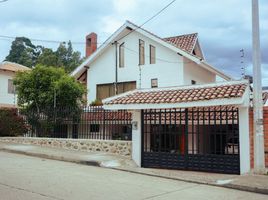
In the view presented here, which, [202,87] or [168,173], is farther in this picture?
[202,87]

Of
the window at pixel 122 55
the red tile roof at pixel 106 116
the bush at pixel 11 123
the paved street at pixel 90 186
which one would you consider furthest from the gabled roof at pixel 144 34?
the paved street at pixel 90 186

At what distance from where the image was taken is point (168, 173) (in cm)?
1116

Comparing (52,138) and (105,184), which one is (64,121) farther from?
(105,184)

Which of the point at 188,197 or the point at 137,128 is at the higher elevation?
the point at 137,128

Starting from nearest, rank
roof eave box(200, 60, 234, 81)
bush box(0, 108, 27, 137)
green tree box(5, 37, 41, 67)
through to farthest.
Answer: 1. bush box(0, 108, 27, 137)
2. roof eave box(200, 60, 234, 81)
3. green tree box(5, 37, 41, 67)

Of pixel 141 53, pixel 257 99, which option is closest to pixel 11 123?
pixel 141 53

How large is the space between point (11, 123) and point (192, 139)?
35.6 ft

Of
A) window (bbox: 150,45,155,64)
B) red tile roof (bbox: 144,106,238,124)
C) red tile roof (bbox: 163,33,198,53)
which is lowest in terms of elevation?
red tile roof (bbox: 144,106,238,124)

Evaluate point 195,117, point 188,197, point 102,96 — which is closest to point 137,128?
point 195,117

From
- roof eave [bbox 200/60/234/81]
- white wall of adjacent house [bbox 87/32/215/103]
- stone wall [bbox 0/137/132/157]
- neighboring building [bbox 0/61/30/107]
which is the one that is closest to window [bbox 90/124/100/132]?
stone wall [bbox 0/137/132/157]

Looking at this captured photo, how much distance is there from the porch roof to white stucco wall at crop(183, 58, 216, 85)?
23.7 ft

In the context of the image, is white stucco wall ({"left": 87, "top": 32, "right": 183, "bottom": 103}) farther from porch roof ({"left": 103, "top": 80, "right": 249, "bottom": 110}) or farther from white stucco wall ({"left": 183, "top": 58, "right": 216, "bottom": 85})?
porch roof ({"left": 103, "top": 80, "right": 249, "bottom": 110})

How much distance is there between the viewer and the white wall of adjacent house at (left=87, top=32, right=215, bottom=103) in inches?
809

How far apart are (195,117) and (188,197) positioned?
15.8 ft
